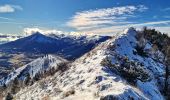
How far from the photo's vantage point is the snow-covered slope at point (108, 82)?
1567 inches

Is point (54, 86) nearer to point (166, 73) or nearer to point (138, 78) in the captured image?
point (138, 78)

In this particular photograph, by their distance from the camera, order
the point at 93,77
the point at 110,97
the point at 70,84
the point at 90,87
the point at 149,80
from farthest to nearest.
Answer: the point at 149,80
the point at 70,84
the point at 93,77
the point at 90,87
the point at 110,97

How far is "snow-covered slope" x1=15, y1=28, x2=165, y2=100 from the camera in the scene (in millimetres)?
39812

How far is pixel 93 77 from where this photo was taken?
155 ft

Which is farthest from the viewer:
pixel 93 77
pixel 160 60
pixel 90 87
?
pixel 160 60

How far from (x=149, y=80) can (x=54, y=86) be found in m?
17.5

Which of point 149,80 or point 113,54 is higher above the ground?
point 113,54

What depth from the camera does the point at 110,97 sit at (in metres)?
36.0

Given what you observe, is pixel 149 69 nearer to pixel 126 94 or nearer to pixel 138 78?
pixel 138 78

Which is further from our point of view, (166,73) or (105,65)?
(166,73)

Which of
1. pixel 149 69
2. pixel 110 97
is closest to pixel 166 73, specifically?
pixel 149 69

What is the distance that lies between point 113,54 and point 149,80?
32.0ft

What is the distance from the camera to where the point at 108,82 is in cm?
4322

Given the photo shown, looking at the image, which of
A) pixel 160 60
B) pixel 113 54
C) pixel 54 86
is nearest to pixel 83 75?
pixel 54 86
